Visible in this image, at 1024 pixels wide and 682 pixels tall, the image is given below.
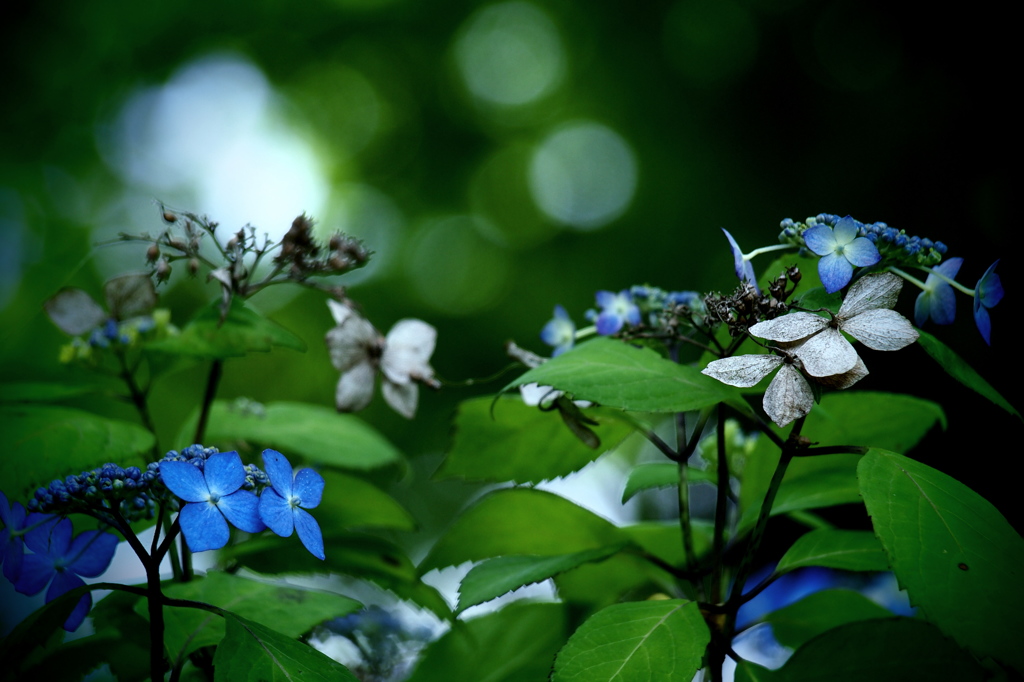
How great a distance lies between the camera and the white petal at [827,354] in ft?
1.85

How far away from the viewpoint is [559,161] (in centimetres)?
409

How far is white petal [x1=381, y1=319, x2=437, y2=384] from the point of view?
96 centimetres

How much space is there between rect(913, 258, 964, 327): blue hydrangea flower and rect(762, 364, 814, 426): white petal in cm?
20

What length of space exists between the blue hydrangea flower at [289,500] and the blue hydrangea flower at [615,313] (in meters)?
0.41

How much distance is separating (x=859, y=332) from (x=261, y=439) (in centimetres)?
81

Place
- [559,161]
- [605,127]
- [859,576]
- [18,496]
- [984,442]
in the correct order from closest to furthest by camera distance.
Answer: [18,496]
[984,442]
[859,576]
[605,127]
[559,161]

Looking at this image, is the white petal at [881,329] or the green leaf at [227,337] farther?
the green leaf at [227,337]

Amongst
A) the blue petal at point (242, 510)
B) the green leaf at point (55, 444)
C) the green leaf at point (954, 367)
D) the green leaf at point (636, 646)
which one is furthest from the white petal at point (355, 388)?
the green leaf at point (954, 367)

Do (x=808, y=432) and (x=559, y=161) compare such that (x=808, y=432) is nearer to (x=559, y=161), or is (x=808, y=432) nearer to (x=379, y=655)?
(x=379, y=655)

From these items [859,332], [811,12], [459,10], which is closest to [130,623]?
[859,332]

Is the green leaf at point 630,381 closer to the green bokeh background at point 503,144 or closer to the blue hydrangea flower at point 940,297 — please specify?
the blue hydrangea flower at point 940,297

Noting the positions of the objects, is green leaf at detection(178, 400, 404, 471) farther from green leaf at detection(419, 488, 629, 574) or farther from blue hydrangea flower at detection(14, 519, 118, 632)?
blue hydrangea flower at detection(14, 519, 118, 632)

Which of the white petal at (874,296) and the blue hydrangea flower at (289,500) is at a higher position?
the white petal at (874,296)

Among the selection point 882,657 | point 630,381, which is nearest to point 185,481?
point 630,381
